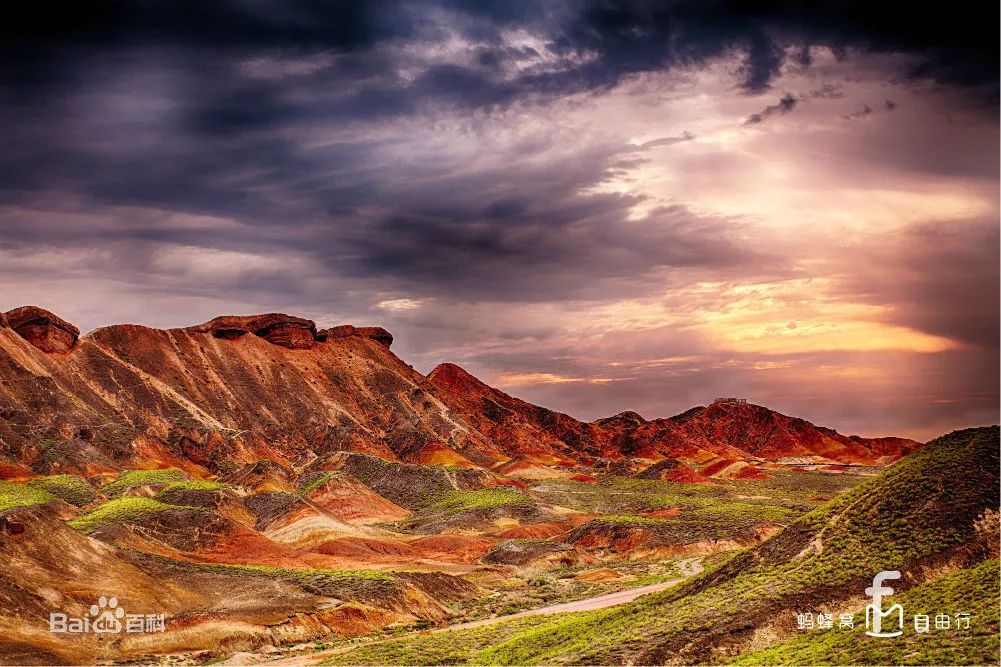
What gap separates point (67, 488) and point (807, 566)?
90.6m

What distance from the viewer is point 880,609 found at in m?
32.9

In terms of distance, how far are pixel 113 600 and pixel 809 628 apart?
38.4m

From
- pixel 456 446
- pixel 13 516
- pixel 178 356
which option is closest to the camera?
pixel 13 516

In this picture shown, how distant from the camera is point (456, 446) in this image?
186750 mm

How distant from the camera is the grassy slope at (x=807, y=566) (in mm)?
34969

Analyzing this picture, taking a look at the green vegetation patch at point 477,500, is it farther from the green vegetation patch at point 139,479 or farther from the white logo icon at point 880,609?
the white logo icon at point 880,609

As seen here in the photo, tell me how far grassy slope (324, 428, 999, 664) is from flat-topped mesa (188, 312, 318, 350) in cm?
15080

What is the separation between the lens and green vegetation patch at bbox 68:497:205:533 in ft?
268

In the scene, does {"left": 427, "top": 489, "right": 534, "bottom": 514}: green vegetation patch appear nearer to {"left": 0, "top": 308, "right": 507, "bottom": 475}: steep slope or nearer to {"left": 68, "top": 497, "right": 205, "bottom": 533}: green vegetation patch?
{"left": 0, "top": 308, "right": 507, "bottom": 475}: steep slope

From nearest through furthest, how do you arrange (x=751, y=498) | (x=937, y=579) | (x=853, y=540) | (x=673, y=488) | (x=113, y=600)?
(x=937, y=579)
(x=853, y=540)
(x=113, y=600)
(x=751, y=498)
(x=673, y=488)

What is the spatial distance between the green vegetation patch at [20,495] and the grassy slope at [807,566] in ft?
193

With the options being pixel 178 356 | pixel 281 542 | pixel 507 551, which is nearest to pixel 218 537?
pixel 281 542

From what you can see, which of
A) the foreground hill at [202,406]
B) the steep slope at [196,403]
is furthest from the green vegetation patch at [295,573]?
the steep slope at [196,403]

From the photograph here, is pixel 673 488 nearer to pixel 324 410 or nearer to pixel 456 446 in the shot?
pixel 456 446
